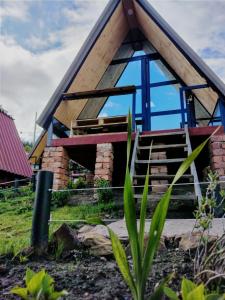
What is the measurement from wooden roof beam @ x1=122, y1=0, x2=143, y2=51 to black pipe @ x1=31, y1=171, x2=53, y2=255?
6.92 m

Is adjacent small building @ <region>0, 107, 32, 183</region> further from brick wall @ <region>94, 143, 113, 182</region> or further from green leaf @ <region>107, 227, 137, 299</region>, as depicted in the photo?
green leaf @ <region>107, 227, 137, 299</region>

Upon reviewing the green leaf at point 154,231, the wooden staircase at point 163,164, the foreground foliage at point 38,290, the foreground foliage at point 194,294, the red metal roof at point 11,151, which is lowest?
the foreground foliage at point 38,290

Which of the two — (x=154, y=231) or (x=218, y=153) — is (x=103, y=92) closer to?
(x=218, y=153)

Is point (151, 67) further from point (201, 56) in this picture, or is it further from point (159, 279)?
point (159, 279)

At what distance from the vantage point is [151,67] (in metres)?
8.94

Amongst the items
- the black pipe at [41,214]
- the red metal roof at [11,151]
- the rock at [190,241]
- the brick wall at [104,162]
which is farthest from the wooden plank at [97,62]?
the rock at [190,241]

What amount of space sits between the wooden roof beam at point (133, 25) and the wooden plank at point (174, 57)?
0.19 meters

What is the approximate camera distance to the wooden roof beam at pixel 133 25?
306 inches

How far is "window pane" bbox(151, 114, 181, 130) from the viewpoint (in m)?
8.30

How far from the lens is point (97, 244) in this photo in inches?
83.4

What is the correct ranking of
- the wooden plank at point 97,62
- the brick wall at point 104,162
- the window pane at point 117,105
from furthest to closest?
the window pane at point 117,105, the wooden plank at point 97,62, the brick wall at point 104,162

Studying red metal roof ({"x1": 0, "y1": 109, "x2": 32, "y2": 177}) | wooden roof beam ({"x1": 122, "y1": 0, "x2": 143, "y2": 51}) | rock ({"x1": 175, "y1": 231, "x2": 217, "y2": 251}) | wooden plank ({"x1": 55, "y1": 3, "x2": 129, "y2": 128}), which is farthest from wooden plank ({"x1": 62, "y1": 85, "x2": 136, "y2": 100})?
rock ({"x1": 175, "y1": 231, "x2": 217, "y2": 251})

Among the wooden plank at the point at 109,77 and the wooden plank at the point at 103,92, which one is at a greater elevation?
the wooden plank at the point at 109,77

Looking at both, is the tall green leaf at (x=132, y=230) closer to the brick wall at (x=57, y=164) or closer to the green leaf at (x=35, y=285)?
the green leaf at (x=35, y=285)
